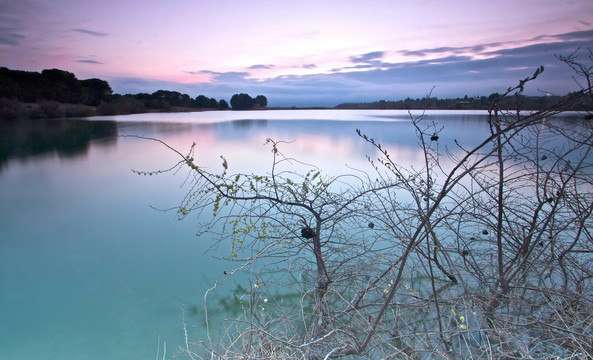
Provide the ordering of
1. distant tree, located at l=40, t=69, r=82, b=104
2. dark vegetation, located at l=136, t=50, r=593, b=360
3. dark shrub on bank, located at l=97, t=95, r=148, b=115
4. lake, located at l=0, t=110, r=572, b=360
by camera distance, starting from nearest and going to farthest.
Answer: dark vegetation, located at l=136, t=50, r=593, b=360, lake, located at l=0, t=110, r=572, b=360, distant tree, located at l=40, t=69, r=82, b=104, dark shrub on bank, located at l=97, t=95, r=148, b=115

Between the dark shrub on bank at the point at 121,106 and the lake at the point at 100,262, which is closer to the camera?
the lake at the point at 100,262

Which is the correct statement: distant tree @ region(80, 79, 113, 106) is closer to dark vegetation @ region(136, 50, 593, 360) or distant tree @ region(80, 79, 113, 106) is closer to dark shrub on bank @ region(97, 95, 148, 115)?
dark shrub on bank @ region(97, 95, 148, 115)

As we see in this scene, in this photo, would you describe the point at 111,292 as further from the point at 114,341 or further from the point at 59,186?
the point at 59,186

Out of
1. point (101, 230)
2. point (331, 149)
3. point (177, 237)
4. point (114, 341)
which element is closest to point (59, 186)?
point (101, 230)

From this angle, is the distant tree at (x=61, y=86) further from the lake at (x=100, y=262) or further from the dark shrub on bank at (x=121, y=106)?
the lake at (x=100, y=262)

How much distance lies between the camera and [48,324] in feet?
9.51

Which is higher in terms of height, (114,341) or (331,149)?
(331,149)

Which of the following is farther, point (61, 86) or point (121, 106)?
point (121, 106)

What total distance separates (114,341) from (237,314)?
3.51 feet

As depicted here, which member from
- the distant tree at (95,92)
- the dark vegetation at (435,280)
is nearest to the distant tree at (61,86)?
the distant tree at (95,92)

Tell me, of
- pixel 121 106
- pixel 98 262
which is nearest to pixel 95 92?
pixel 121 106

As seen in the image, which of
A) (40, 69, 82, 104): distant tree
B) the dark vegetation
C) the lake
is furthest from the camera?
(40, 69, 82, 104): distant tree

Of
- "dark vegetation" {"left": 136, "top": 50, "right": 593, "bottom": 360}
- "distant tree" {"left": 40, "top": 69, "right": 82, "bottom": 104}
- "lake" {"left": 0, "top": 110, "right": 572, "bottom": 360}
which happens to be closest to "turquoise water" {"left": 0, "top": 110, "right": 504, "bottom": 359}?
"lake" {"left": 0, "top": 110, "right": 572, "bottom": 360}

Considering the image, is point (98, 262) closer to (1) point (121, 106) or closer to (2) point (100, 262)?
(2) point (100, 262)
